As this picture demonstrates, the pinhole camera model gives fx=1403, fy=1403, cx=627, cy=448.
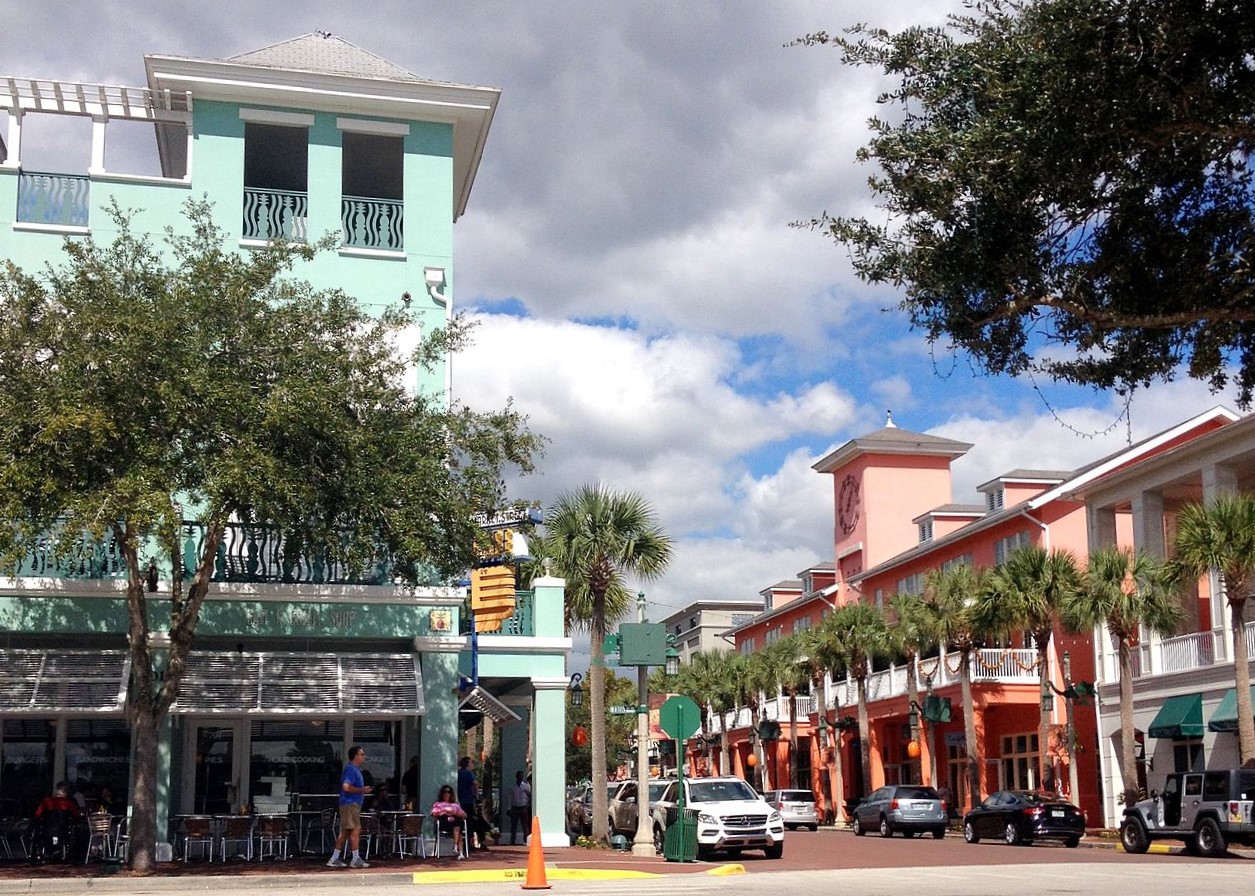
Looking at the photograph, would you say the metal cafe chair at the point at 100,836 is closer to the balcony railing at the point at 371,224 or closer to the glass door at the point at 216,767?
the glass door at the point at 216,767

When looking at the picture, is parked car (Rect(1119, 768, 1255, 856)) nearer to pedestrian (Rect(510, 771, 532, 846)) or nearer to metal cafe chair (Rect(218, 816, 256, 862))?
pedestrian (Rect(510, 771, 532, 846))

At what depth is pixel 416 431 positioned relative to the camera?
A: 68.8ft

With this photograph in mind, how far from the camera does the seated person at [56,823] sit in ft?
70.9

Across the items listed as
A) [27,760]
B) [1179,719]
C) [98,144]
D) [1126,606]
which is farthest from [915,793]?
[98,144]

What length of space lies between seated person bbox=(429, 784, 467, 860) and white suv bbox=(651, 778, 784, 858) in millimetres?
4478

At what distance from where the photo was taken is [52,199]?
2441 cm

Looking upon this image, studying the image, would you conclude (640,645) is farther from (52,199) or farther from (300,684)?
(52,199)

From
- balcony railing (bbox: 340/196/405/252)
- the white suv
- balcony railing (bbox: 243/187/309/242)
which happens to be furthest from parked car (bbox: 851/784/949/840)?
balcony railing (bbox: 243/187/309/242)

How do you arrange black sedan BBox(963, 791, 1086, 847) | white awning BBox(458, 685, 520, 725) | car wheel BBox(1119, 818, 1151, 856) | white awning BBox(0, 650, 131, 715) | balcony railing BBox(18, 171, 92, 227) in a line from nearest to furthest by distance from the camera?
white awning BBox(0, 650, 131, 715) < balcony railing BBox(18, 171, 92, 227) < white awning BBox(458, 685, 520, 725) < car wheel BBox(1119, 818, 1151, 856) < black sedan BBox(963, 791, 1086, 847)

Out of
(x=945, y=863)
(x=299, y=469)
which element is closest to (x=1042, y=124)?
(x=299, y=469)

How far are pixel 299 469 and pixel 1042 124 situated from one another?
40.2ft

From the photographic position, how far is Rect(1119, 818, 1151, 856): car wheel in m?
29.0

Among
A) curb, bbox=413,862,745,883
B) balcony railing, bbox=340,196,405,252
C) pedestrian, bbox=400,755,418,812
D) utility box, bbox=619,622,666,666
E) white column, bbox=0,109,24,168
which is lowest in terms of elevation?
curb, bbox=413,862,745,883

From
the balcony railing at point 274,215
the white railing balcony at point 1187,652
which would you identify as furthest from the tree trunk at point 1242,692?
the balcony railing at point 274,215
